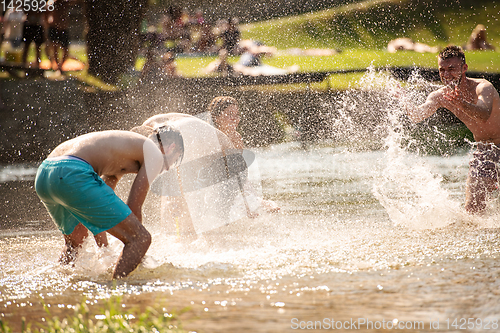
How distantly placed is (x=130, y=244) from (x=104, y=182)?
0.47 meters

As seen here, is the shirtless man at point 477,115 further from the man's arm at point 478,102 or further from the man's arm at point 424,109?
the man's arm at point 424,109

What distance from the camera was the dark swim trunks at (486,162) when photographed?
18.1 feet

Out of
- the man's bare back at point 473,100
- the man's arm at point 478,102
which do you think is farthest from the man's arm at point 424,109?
the man's arm at point 478,102

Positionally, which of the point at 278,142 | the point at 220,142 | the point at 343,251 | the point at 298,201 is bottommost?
the point at 278,142

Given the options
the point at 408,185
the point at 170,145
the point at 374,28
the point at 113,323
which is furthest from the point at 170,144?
the point at 374,28

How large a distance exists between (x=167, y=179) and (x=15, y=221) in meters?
2.29

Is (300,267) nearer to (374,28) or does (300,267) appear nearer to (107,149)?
(107,149)

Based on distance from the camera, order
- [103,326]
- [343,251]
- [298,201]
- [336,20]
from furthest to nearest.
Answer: [336,20] < [298,201] < [343,251] < [103,326]

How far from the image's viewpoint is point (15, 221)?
625cm

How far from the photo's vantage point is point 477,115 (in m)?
5.46

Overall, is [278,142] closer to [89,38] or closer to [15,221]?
[89,38]

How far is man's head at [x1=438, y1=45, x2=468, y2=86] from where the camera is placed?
5.59 metres

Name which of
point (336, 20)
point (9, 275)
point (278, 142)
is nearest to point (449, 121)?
point (278, 142)

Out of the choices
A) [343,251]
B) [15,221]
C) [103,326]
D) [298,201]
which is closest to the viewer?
[103,326]
